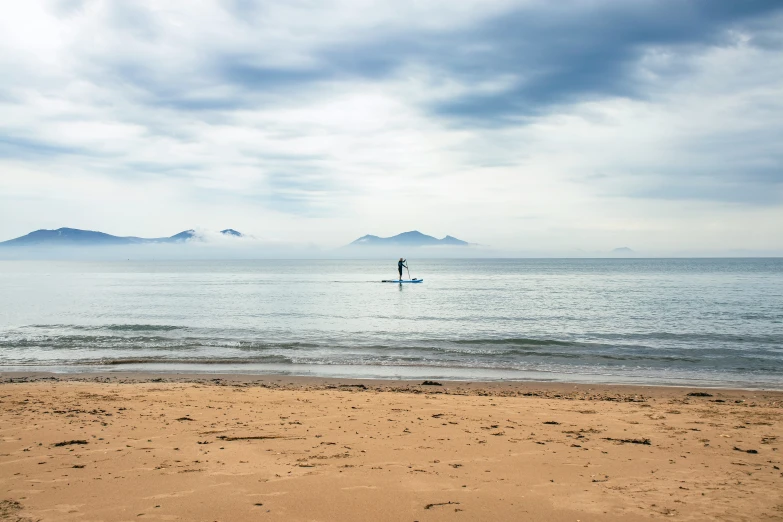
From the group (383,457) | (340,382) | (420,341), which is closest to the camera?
(383,457)

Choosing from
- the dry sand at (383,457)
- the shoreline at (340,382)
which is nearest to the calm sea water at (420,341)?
the shoreline at (340,382)

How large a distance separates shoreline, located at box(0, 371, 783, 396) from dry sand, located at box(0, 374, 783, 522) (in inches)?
72.3

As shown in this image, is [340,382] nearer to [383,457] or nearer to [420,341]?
[383,457]

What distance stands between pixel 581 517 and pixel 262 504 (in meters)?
3.56

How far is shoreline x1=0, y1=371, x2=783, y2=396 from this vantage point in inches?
557

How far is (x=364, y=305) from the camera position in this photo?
135 ft

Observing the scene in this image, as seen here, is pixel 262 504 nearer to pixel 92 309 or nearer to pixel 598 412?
pixel 598 412

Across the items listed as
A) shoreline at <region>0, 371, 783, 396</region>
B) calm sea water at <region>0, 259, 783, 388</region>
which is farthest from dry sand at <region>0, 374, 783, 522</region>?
calm sea water at <region>0, 259, 783, 388</region>

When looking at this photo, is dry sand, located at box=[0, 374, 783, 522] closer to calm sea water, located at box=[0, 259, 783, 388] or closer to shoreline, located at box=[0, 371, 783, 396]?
shoreline, located at box=[0, 371, 783, 396]

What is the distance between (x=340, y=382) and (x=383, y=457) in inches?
300

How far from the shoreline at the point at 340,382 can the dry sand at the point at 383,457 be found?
6.03 feet

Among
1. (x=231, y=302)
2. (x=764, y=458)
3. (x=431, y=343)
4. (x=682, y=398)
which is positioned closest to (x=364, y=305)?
(x=231, y=302)

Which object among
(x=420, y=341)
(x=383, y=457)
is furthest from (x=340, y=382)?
(x=420, y=341)

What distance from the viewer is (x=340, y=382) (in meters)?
15.0
